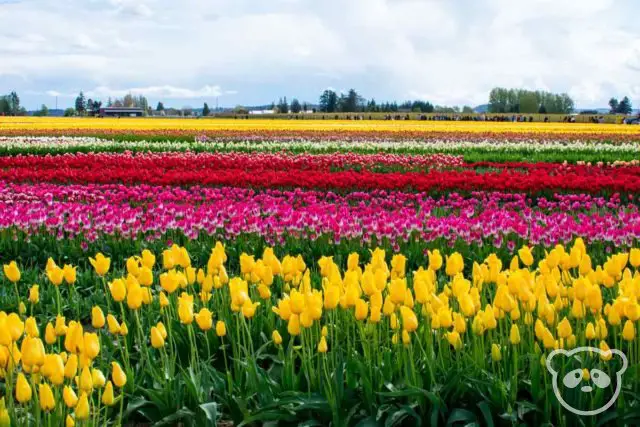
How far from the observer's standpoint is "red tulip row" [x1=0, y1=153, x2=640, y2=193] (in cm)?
1306

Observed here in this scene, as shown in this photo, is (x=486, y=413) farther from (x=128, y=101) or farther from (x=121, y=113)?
(x=128, y=101)

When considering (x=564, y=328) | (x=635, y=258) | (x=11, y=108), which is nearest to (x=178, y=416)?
(x=564, y=328)

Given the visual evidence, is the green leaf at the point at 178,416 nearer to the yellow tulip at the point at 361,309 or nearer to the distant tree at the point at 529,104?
the yellow tulip at the point at 361,309

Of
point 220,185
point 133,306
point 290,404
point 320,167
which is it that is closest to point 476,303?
point 290,404

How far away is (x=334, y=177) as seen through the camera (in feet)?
44.7

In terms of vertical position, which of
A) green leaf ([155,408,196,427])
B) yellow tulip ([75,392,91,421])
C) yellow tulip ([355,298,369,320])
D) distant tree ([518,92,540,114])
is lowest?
green leaf ([155,408,196,427])

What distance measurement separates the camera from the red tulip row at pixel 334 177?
42.9 feet

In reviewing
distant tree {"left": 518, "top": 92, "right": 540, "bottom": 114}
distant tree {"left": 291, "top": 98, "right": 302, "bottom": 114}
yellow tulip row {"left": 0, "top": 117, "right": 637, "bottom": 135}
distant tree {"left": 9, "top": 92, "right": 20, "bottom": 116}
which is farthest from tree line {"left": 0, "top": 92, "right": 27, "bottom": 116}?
distant tree {"left": 518, "top": 92, "right": 540, "bottom": 114}

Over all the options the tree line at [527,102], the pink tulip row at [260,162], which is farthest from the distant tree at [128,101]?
the pink tulip row at [260,162]

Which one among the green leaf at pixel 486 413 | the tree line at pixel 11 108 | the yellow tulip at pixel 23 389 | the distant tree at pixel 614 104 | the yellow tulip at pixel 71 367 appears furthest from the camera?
the distant tree at pixel 614 104

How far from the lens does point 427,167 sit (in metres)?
17.7

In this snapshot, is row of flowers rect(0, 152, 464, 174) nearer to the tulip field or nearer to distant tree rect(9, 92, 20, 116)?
the tulip field

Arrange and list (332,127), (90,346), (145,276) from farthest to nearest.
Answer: (332,127) → (145,276) → (90,346)

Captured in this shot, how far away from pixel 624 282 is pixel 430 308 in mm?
990
